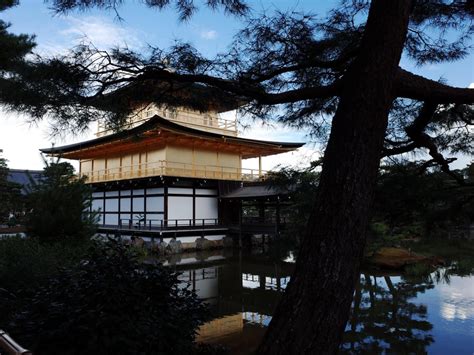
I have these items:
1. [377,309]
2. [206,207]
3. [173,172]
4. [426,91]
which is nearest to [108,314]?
[426,91]

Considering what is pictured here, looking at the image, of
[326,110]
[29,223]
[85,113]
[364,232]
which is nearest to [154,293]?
[85,113]

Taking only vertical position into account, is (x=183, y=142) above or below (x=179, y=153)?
above

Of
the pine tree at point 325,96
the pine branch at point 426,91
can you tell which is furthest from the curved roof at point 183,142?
the pine branch at point 426,91

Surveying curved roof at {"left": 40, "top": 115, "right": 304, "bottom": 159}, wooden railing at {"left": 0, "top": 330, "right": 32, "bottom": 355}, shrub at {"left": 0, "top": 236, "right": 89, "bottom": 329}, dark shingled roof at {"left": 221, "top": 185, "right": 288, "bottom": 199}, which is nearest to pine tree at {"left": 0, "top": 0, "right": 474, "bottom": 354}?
wooden railing at {"left": 0, "top": 330, "right": 32, "bottom": 355}

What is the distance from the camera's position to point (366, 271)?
10.9 metres

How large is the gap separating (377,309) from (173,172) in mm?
11003

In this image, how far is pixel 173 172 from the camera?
Result: 16188 mm

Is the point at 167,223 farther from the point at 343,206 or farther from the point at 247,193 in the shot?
the point at 343,206

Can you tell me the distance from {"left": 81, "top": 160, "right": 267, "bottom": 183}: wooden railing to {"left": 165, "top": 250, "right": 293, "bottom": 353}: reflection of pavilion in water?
4.07 meters

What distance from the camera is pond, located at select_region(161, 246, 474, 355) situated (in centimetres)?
518

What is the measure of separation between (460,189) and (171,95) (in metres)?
3.07

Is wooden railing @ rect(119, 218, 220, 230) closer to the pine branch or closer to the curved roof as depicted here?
the curved roof

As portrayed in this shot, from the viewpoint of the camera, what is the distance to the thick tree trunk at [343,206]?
1862 millimetres

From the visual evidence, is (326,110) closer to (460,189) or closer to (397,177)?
(397,177)
